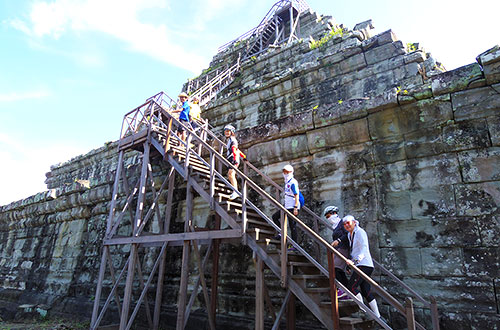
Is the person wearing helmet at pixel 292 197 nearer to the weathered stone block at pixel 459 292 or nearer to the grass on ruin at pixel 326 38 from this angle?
the weathered stone block at pixel 459 292

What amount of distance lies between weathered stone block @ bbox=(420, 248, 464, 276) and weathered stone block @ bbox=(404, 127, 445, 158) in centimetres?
146

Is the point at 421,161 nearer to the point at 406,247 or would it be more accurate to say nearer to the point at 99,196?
the point at 406,247

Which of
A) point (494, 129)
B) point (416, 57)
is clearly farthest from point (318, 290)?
point (416, 57)

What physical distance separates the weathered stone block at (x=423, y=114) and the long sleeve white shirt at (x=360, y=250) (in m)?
2.18

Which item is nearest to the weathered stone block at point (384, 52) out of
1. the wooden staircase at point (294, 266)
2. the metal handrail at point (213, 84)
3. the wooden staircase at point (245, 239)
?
the wooden staircase at point (245, 239)

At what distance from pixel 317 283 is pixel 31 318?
10475mm

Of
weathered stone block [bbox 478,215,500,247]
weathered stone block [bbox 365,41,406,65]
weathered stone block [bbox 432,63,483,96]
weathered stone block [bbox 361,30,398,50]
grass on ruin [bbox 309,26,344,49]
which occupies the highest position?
grass on ruin [bbox 309,26,344,49]

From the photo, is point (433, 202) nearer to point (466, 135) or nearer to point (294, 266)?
point (466, 135)

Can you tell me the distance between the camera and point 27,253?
13859mm

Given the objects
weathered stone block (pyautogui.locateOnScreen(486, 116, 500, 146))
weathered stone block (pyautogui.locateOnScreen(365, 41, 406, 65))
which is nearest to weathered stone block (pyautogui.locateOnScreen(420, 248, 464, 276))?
weathered stone block (pyautogui.locateOnScreen(486, 116, 500, 146))

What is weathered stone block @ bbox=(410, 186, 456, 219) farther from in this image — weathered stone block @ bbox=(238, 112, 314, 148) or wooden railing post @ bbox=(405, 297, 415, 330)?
weathered stone block @ bbox=(238, 112, 314, 148)

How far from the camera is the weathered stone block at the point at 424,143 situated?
505cm

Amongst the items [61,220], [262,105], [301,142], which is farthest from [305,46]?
[61,220]

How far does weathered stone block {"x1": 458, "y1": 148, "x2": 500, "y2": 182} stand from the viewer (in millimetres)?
4547
